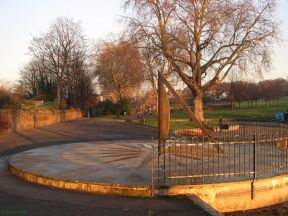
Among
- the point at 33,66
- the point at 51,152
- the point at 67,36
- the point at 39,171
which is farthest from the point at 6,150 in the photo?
the point at 33,66

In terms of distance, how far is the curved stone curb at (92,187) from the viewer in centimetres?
850

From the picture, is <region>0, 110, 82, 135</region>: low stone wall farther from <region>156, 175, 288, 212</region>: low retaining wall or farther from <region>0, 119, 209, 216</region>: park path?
<region>156, 175, 288, 212</region>: low retaining wall

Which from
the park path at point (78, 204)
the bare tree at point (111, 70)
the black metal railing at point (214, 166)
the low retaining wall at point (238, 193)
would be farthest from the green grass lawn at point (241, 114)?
the park path at point (78, 204)

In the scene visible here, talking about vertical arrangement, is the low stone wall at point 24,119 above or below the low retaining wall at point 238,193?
above

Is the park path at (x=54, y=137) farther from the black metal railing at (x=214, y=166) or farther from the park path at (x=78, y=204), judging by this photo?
the black metal railing at (x=214, y=166)

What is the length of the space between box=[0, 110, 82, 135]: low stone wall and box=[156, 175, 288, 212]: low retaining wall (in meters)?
20.6

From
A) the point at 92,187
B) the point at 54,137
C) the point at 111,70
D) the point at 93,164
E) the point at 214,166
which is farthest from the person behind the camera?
the point at 111,70

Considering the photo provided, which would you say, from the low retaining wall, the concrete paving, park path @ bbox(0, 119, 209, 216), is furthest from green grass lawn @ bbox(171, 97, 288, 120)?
park path @ bbox(0, 119, 209, 216)

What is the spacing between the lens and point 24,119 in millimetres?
30828

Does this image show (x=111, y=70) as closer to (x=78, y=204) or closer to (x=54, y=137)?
(x=54, y=137)

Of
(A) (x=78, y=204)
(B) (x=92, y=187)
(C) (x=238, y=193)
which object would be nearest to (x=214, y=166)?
(C) (x=238, y=193)

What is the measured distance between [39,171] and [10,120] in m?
18.6

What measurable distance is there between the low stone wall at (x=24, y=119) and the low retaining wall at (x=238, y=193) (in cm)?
2061

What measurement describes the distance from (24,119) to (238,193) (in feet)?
82.5
